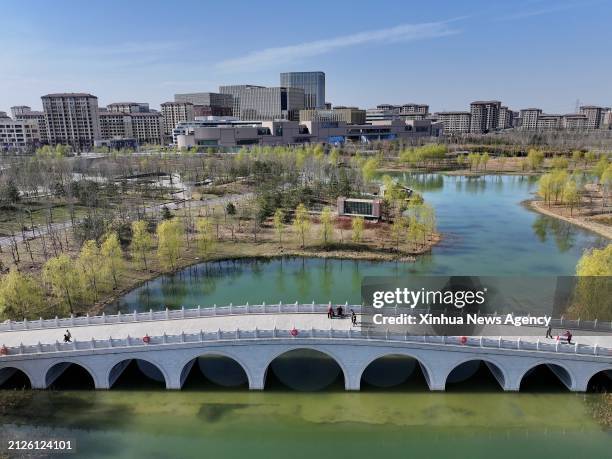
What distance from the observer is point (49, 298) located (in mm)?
32875

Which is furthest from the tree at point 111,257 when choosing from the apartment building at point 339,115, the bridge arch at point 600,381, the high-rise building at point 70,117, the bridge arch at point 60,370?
the apartment building at point 339,115

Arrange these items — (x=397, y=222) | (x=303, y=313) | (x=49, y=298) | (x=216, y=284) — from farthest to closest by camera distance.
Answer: (x=397, y=222), (x=216, y=284), (x=49, y=298), (x=303, y=313)

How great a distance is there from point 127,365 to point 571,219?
175 ft

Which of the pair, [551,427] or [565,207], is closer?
[551,427]

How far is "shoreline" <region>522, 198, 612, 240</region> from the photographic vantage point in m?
50.8

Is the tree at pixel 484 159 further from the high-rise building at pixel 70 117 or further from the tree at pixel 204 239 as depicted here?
the high-rise building at pixel 70 117

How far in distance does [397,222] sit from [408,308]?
23.9 m

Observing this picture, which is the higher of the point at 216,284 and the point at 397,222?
Result: the point at 397,222

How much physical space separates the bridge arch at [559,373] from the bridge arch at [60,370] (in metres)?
22.4

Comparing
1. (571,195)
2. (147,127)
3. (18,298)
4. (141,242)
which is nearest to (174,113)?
(147,127)

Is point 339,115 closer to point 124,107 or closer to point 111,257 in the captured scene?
point 124,107

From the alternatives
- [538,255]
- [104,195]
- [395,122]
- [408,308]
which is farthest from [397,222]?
[395,122]

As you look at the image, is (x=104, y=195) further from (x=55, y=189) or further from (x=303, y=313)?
(x=303, y=313)

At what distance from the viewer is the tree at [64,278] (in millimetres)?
30594
